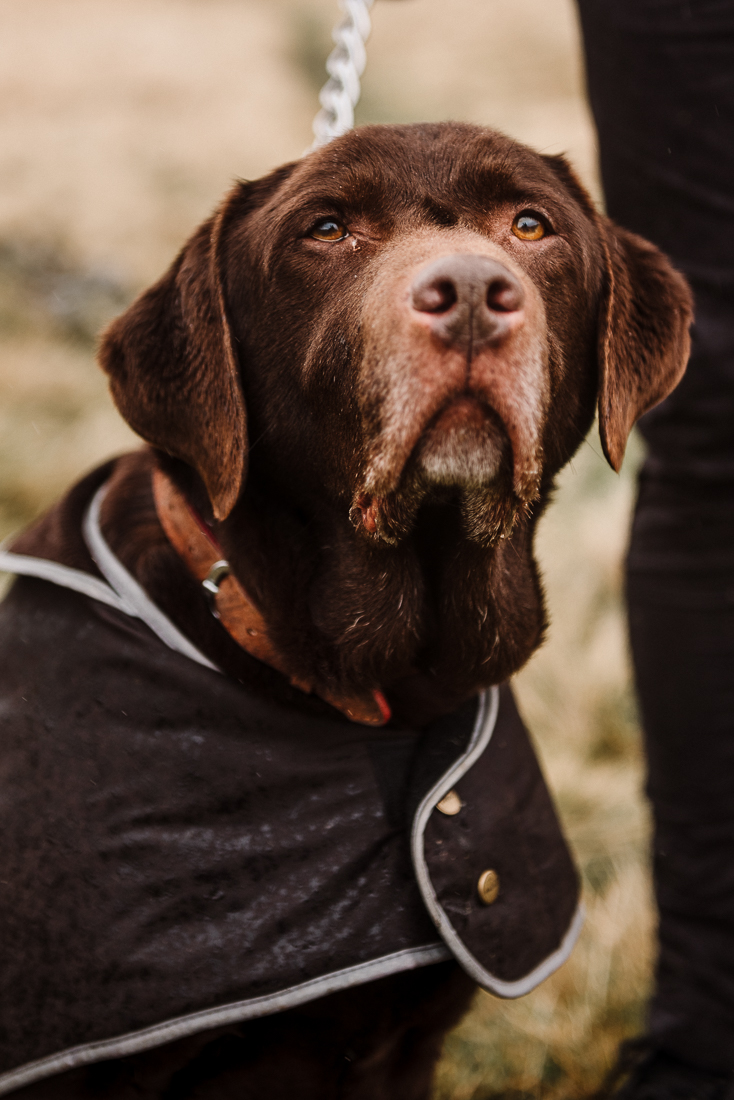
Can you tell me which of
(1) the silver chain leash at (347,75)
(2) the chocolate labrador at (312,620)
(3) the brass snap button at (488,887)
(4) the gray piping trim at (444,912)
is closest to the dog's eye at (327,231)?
(2) the chocolate labrador at (312,620)

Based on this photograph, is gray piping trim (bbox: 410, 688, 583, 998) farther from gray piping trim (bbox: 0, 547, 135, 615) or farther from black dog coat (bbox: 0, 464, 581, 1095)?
gray piping trim (bbox: 0, 547, 135, 615)

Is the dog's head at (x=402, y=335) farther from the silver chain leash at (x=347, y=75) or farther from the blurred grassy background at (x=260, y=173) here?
the silver chain leash at (x=347, y=75)

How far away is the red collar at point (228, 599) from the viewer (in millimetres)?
1675

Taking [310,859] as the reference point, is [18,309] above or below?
below

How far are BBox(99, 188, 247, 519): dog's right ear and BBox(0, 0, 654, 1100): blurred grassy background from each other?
2.25ft

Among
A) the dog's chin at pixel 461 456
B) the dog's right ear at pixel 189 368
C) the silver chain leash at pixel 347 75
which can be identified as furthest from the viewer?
the silver chain leash at pixel 347 75

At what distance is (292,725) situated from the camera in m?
1.64

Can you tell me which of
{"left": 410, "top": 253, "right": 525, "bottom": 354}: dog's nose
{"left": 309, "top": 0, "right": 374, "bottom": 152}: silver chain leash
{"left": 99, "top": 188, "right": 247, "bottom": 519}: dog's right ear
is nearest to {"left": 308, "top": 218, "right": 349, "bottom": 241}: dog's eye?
{"left": 99, "top": 188, "right": 247, "bottom": 519}: dog's right ear

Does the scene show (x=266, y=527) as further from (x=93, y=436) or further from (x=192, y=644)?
(x=93, y=436)

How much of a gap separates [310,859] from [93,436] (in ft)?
12.6

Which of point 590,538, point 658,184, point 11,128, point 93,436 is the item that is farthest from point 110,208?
point 658,184

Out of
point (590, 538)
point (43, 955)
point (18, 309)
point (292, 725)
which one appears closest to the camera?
point (43, 955)

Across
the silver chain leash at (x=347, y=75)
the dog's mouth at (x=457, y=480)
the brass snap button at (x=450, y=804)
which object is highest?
the silver chain leash at (x=347, y=75)

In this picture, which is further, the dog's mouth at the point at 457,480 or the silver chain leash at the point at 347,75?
the silver chain leash at the point at 347,75
